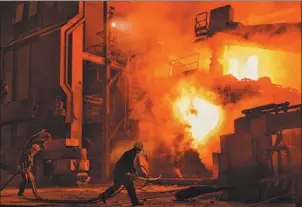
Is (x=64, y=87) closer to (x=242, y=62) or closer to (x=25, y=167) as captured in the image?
(x=25, y=167)

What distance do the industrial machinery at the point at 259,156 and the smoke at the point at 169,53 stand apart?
649 cm

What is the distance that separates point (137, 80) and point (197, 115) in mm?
3458

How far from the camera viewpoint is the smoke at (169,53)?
14938 millimetres

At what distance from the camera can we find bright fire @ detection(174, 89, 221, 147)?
48.6ft

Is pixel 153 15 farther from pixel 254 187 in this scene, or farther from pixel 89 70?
pixel 254 187

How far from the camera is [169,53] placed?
1711 cm

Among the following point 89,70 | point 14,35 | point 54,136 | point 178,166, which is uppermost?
point 14,35

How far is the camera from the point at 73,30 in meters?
14.7

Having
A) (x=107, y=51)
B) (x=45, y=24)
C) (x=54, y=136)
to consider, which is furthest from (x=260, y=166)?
(x=45, y=24)

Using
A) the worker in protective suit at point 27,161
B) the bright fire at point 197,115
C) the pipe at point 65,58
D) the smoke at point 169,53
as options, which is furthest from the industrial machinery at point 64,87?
the worker in protective suit at point 27,161

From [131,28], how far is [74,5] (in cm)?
262

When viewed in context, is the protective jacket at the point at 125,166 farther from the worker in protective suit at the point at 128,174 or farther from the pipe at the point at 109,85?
the pipe at the point at 109,85

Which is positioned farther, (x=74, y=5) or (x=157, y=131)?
(x=157, y=131)

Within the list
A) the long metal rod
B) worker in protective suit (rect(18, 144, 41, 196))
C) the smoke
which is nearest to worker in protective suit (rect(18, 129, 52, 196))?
worker in protective suit (rect(18, 144, 41, 196))
